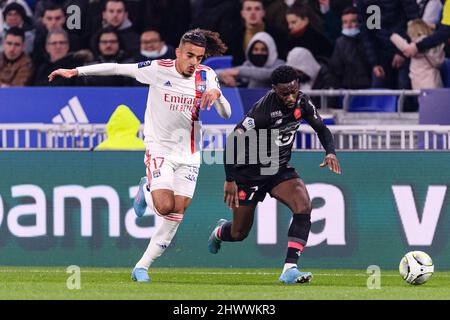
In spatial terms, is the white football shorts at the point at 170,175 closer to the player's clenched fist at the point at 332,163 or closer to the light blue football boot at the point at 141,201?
the light blue football boot at the point at 141,201

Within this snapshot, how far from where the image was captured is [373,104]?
17141 mm

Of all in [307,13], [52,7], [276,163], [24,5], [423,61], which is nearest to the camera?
[276,163]

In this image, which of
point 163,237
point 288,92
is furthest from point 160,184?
point 288,92

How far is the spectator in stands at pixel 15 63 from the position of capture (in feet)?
58.7

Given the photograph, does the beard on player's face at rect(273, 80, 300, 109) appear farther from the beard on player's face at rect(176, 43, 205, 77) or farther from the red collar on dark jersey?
the beard on player's face at rect(176, 43, 205, 77)

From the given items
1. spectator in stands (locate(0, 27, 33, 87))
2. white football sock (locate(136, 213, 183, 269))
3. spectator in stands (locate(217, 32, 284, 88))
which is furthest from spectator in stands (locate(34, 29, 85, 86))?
white football sock (locate(136, 213, 183, 269))

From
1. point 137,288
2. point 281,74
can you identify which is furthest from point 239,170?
point 137,288

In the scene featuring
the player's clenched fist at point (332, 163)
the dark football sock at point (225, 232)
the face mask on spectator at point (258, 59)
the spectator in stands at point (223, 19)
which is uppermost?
the spectator in stands at point (223, 19)

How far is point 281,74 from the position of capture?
12141 millimetres

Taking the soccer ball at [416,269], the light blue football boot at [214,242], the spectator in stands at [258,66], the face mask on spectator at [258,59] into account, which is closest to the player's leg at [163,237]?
the light blue football boot at [214,242]

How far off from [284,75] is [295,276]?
1842mm

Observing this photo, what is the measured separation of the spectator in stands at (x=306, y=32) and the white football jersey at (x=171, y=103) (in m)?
5.12

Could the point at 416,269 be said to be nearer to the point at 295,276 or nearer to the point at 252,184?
the point at 295,276

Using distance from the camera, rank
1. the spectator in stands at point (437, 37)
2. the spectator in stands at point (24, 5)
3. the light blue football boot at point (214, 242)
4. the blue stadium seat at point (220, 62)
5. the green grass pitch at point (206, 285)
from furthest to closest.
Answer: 1. the spectator in stands at point (24, 5)
2. the blue stadium seat at point (220, 62)
3. the spectator in stands at point (437, 37)
4. the light blue football boot at point (214, 242)
5. the green grass pitch at point (206, 285)
